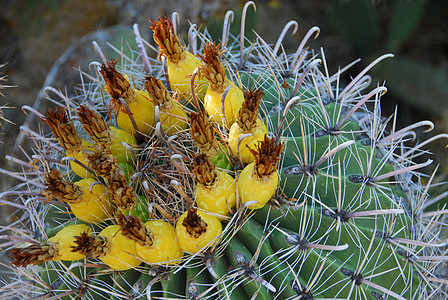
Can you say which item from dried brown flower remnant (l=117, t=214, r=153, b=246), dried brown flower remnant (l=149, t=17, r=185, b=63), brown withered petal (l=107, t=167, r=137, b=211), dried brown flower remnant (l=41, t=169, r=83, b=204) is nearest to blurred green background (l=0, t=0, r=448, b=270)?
dried brown flower remnant (l=149, t=17, r=185, b=63)

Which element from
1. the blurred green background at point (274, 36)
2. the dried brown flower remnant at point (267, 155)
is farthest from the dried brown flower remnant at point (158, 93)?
the blurred green background at point (274, 36)

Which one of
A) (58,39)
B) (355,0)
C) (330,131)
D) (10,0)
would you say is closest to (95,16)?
(58,39)

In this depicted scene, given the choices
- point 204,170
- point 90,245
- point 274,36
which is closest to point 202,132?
point 204,170

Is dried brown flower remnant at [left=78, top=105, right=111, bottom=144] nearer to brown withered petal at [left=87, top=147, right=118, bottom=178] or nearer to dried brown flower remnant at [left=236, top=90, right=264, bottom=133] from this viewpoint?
brown withered petal at [left=87, top=147, right=118, bottom=178]

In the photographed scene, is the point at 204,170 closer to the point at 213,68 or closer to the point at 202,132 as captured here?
the point at 202,132

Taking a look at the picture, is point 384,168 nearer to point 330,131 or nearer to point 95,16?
point 330,131
